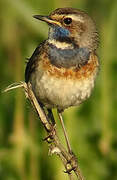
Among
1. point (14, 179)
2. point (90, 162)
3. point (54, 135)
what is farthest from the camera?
point (90, 162)

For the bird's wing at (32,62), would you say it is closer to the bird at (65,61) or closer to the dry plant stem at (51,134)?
the bird at (65,61)

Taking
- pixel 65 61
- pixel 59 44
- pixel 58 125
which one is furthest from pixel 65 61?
pixel 58 125

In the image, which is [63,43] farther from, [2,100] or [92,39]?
[2,100]

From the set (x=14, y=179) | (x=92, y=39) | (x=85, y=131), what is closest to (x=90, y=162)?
(x=85, y=131)

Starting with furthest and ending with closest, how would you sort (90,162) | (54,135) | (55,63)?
1. (90,162)
2. (55,63)
3. (54,135)

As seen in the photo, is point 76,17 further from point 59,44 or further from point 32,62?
point 32,62

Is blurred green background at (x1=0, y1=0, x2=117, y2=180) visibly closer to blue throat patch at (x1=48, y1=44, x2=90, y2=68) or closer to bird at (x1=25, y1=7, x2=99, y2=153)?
bird at (x1=25, y1=7, x2=99, y2=153)

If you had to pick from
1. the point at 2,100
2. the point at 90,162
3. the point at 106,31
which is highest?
the point at 106,31

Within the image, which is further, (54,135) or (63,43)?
(63,43)

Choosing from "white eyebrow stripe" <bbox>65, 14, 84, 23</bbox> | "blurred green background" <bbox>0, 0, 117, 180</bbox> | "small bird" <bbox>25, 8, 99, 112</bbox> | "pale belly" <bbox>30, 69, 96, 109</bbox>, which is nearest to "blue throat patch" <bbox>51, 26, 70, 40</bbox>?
"small bird" <bbox>25, 8, 99, 112</bbox>
